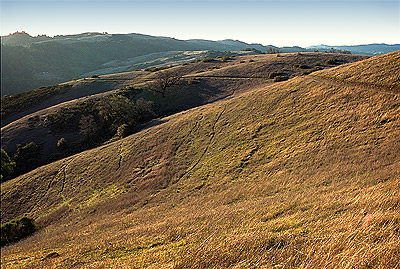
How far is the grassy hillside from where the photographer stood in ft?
25.2

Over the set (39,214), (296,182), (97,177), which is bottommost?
(39,214)

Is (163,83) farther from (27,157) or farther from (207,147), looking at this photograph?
(207,147)

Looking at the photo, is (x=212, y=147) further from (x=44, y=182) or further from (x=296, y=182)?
(x=44, y=182)

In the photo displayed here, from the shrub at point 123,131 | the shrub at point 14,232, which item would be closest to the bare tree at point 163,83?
the shrub at point 123,131

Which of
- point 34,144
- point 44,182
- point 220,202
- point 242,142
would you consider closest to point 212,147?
point 242,142

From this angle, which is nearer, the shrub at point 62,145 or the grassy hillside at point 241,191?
the grassy hillside at point 241,191

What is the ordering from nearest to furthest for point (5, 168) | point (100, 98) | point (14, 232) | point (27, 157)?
point (14, 232), point (5, 168), point (27, 157), point (100, 98)

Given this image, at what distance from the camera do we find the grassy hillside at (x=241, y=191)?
7.67 meters

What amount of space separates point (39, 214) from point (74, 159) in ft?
44.3

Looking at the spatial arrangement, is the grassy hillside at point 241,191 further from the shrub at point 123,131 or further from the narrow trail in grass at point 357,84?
the shrub at point 123,131

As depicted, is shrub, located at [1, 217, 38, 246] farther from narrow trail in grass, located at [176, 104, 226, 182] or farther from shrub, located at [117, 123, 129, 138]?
shrub, located at [117, 123, 129, 138]

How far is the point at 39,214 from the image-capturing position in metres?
29.1

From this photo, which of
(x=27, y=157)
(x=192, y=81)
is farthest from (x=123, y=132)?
(x=192, y=81)

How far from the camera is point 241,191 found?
20.0 meters
